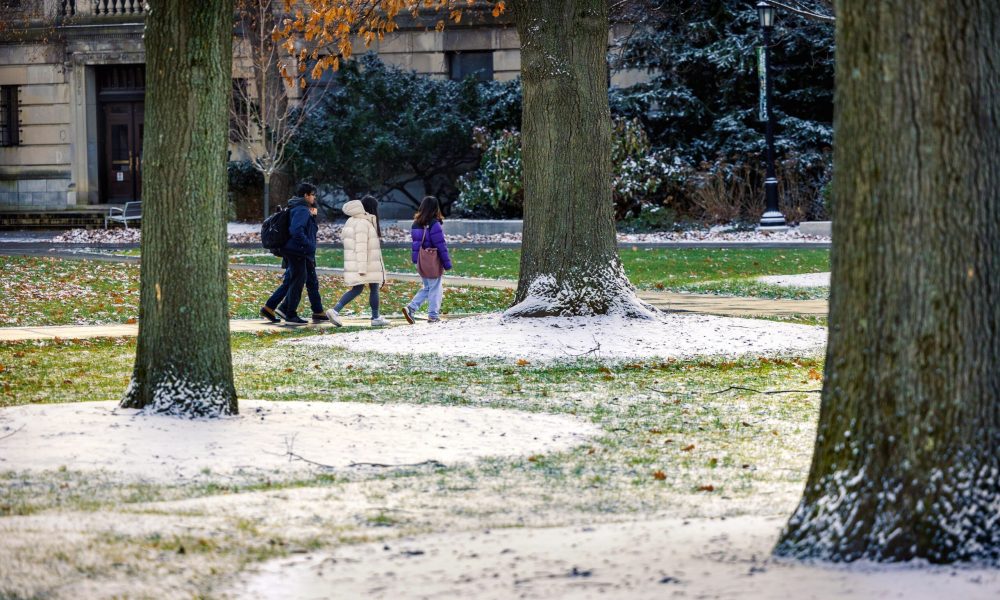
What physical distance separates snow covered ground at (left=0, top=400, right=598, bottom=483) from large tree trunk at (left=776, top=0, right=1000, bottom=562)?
2.94 meters

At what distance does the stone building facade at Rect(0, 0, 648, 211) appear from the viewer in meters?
38.8

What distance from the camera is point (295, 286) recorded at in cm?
1542

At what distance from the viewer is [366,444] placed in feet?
25.4

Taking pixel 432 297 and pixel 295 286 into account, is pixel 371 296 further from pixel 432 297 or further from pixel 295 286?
pixel 295 286

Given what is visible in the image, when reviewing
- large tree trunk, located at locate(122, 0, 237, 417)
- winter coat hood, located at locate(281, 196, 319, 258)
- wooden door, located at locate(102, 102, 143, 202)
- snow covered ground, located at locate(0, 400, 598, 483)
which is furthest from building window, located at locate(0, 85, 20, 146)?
large tree trunk, located at locate(122, 0, 237, 417)

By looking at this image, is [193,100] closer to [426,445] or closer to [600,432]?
[426,445]

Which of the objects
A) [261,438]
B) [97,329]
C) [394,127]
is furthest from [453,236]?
[261,438]

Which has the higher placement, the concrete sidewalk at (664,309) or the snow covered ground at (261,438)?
the concrete sidewalk at (664,309)

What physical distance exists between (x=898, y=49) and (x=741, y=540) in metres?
1.90

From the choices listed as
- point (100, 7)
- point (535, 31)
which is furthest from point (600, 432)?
point (100, 7)

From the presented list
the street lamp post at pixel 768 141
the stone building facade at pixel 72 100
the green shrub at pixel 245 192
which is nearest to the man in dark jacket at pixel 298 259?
the street lamp post at pixel 768 141

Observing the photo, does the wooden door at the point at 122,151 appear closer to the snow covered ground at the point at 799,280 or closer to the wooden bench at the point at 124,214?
the wooden bench at the point at 124,214

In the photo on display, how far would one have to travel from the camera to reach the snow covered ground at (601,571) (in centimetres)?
462

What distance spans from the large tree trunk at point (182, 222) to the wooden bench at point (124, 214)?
1136 inches
